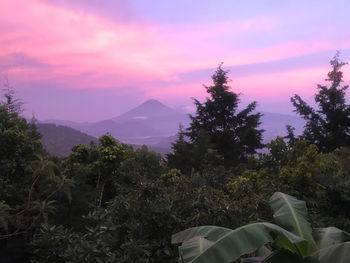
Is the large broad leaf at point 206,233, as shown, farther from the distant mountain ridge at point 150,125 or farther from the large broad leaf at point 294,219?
the distant mountain ridge at point 150,125

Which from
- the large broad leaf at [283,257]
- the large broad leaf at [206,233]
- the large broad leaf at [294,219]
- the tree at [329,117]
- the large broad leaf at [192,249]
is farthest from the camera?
the tree at [329,117]

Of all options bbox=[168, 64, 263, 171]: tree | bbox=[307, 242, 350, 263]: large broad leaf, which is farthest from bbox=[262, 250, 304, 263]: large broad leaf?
bbox=[168, 64, 263, 171]: tree

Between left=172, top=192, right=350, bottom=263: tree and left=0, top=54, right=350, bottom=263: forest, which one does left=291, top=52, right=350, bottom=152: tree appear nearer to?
left=0, top=54, right=350, bottom=263: forest

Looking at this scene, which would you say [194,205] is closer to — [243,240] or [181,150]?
[243,240]

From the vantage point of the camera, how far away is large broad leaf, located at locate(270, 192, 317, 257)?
318 centimetres

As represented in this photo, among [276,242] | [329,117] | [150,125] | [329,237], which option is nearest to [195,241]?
[276,242]

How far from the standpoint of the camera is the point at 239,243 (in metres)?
2.79

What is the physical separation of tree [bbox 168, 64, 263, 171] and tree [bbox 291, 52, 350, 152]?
13.0 feet

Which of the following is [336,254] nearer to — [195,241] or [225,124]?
[195,241]

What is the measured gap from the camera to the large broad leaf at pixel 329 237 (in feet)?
11.1

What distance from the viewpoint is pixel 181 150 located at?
2348 centimetres

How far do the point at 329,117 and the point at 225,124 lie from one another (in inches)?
324

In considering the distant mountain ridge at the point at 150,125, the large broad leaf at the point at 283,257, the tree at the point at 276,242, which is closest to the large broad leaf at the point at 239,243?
the tree at the point at 276,242

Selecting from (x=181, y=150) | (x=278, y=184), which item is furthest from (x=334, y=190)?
(x=181, y=150)
